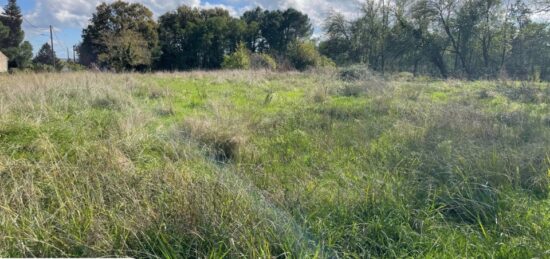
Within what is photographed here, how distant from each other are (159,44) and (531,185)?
4530cm

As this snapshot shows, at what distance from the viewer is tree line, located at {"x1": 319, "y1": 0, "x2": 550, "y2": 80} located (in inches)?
1282

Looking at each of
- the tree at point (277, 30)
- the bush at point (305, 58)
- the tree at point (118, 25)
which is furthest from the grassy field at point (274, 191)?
the tree at point (277, 30)

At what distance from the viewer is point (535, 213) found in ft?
8.88

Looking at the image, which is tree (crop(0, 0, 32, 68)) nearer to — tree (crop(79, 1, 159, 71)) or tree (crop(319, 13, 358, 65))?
tree (crop(79, 1, 159, 71))

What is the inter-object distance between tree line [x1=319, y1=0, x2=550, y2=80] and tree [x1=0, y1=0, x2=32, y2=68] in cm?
4267

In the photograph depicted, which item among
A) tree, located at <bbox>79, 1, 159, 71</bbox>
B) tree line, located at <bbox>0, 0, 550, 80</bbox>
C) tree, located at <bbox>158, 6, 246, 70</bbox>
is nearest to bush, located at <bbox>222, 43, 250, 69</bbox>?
tree line, located at <bbox>0, 0, 550, 80</bbox>

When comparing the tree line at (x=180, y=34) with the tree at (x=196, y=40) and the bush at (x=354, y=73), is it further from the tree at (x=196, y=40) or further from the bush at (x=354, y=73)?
the bush at (x=354, y=73)

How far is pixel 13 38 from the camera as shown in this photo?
155 ft

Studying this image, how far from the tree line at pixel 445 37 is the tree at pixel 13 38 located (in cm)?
4267

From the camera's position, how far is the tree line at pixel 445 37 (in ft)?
107

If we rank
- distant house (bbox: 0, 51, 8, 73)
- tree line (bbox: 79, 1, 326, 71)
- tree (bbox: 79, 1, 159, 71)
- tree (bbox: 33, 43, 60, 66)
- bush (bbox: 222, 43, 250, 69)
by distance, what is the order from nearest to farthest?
bush (bbox: 222, 43, 250, 69), distant house (bbox: 0, 51, 8, 73), tree (bbox: 79, 1, 159, 71), tree line (bbox: 79, 1, 326, 71), tree (bbox: 33, 43, 60, 66)

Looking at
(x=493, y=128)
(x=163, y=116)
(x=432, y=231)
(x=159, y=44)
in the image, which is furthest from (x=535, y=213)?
(x=159, y=44)

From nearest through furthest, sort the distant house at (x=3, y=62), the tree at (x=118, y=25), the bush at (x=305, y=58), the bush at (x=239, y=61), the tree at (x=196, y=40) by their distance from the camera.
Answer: the bush at (x=239, y=61) < the bush at (x=305, y=58) < the distant house at (x=3, y=62) < the tree at (x=118, y=25) < the tree at (x=196, y=40)

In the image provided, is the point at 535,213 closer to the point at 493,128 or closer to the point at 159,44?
the point at 493,128
